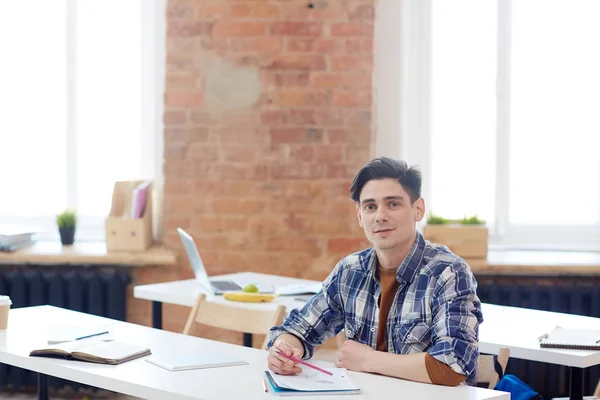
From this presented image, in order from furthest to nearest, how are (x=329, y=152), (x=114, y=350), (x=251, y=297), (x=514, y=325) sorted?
1. (x=329, y=152)
2. (x=251, y=297)
3. (x=514, y=325)
4. (x=114, y=350)

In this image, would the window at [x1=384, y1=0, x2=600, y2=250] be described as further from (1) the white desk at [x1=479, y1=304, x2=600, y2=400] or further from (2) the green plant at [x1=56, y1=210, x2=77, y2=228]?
(2) the green plant at [x1=56, y1=210, x2=77, y2=228]

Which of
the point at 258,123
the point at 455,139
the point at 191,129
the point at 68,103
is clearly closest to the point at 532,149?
the point at 455,139

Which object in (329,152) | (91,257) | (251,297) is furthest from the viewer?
(91,257)

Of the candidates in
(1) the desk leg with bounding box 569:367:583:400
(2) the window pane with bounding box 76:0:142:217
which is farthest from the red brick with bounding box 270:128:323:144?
(1) the desk leg with bounding box 569:367:583:400

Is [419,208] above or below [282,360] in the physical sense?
above

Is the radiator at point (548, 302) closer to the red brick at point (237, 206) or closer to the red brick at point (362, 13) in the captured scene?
the red brick at point (237, 206)

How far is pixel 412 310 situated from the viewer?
8.63 ft

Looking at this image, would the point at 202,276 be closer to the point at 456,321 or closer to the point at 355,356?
the point at 355,356

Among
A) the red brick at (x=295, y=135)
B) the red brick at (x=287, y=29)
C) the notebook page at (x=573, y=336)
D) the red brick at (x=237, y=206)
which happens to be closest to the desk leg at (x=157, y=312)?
the red brick at (x=237, y=206)

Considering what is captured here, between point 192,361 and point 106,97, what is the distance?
2.95 metres

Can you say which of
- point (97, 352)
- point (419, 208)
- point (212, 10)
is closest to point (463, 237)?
point (212, 10)

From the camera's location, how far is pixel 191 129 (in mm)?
4715

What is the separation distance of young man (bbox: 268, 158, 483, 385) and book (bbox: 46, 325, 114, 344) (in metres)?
0.59

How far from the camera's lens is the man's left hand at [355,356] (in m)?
2.56
